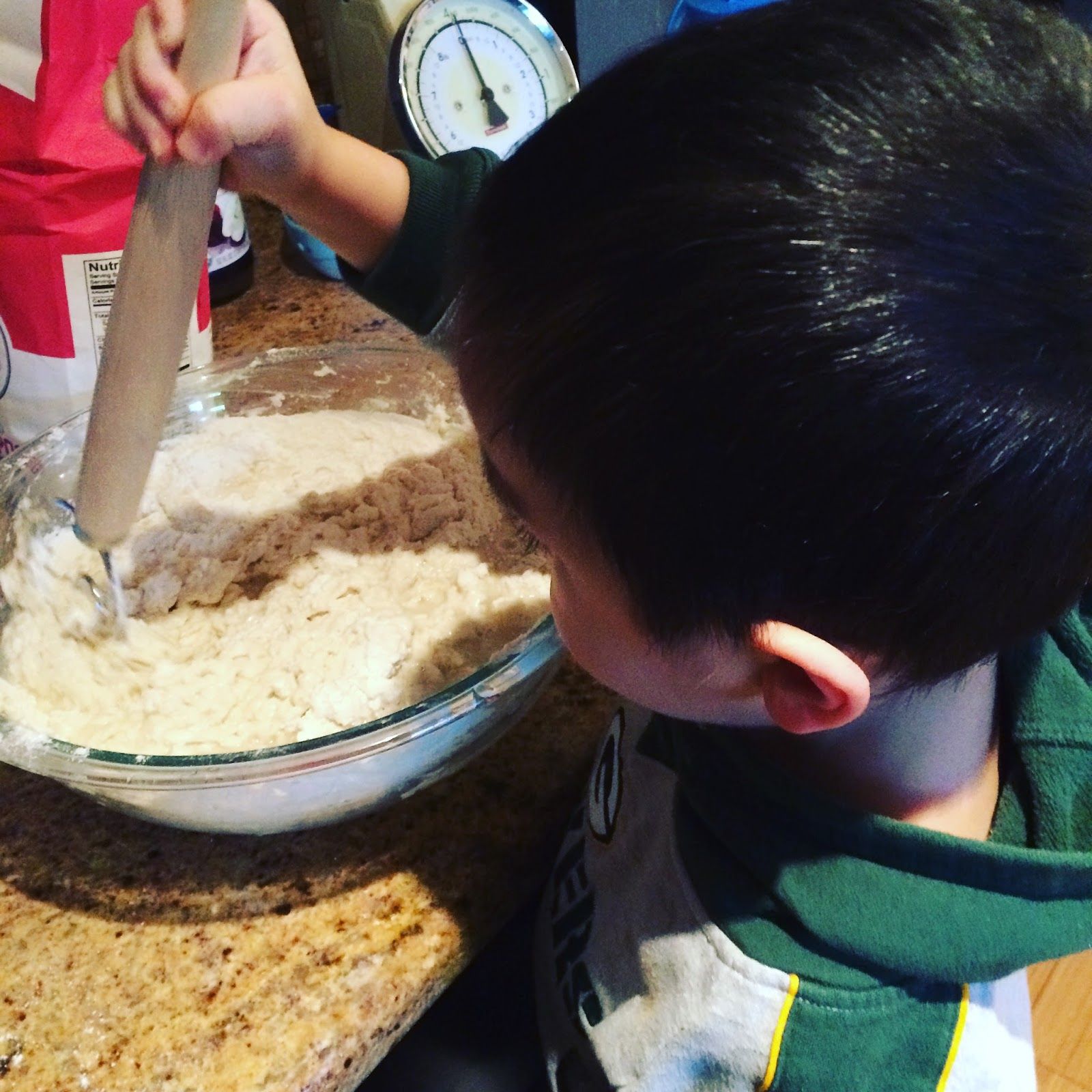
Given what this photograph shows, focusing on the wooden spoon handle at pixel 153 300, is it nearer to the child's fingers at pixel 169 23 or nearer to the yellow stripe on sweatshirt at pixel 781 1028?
the child's fingers at pixel 169 23

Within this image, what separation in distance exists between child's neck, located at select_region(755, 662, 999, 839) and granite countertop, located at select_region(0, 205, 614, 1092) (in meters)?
0.19

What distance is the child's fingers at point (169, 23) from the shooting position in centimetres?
52

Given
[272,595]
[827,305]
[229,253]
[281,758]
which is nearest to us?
[827,305]

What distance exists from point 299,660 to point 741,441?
37cm

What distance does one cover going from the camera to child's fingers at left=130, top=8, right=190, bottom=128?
0.49 metres

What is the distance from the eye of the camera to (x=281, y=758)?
1.58 ft

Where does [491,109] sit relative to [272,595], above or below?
above

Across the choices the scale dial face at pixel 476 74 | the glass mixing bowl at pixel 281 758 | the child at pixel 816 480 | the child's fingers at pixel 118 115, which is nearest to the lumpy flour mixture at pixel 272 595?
the glass mixing bowl at pixel 281 758

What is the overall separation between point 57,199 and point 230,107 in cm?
29

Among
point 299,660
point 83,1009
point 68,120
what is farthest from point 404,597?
point 68,120

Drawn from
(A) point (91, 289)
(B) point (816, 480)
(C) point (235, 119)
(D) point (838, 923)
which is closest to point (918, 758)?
(D) point (838, 923)

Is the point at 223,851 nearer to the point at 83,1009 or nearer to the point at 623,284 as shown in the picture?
the point at 83,1009

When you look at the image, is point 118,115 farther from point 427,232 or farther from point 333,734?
point 333,734

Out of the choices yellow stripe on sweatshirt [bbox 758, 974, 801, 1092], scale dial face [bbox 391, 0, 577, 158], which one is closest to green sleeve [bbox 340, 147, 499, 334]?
scale dial face [bbox 391, 0, 577, 158]
